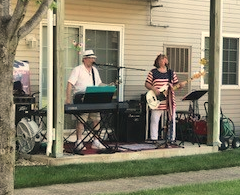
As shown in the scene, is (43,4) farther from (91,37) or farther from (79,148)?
(91,37)

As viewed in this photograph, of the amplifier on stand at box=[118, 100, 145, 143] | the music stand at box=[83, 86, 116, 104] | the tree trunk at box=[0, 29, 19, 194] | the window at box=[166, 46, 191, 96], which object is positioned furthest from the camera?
the window at box=[166, 46, 191, 96]

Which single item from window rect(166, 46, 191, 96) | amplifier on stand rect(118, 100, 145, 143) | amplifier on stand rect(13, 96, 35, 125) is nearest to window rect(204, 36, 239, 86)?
window rect(166, 46, 191, 96)

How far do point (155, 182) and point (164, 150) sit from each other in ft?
6.16

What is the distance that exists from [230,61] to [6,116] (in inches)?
386

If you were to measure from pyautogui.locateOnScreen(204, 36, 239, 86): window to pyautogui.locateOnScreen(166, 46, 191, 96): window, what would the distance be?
120 centimetres

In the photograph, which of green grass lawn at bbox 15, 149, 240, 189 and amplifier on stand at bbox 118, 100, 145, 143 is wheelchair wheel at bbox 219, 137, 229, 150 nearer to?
green grass lawn at bbox 15, 149, 240, 189

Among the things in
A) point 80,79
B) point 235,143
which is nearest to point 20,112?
point 80,79

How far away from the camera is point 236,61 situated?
13328 millimetres

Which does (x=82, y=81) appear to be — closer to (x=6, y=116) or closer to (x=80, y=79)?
(x=80, y=79)

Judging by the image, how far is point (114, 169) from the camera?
26.1ft

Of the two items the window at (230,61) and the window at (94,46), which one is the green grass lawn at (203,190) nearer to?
the window at (94,46)

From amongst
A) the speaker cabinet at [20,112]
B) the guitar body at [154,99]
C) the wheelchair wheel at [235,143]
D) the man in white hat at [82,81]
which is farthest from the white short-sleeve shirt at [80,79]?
the wheelchair wheel at [235,143]

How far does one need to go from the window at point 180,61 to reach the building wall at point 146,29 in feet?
0.41

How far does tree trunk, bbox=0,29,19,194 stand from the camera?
420 cm
